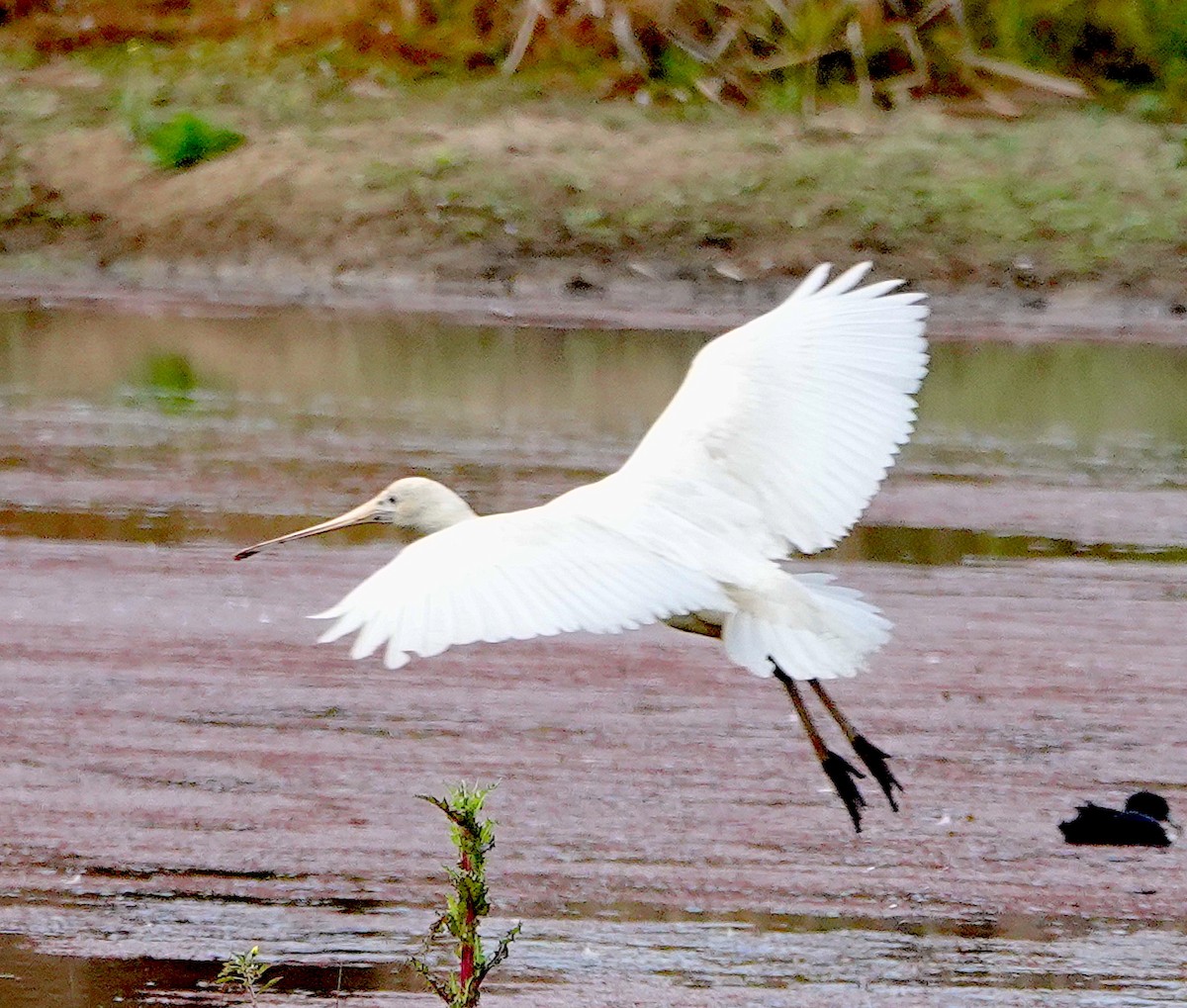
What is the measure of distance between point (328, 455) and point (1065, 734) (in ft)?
18.9

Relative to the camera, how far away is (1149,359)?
17.6 metres

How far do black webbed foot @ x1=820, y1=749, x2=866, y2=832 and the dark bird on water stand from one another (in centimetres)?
53

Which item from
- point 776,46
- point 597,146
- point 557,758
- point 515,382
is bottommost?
point 515,382

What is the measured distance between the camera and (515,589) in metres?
5.58

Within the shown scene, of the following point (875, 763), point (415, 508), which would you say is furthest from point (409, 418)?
point (875, 763)

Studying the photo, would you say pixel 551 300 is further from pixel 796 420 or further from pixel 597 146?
pixel 796 420

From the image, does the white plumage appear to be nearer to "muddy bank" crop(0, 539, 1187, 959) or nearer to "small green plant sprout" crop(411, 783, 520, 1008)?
"muddy bank" crop(0, 539, 1187, 959)

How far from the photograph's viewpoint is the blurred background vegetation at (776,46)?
22.0 metres

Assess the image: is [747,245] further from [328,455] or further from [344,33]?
[328,455]

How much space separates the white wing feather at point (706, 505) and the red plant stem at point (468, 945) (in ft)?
3.20

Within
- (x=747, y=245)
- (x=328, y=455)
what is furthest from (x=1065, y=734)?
(x=747, y=245)

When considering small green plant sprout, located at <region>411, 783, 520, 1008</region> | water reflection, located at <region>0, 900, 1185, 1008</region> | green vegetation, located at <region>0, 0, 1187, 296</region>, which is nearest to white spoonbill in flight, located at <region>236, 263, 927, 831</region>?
water reflection, located at <region>0, 900, 1185, 1008</region>

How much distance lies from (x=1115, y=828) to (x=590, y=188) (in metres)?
13.6

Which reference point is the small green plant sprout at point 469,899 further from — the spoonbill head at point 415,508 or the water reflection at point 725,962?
the spoonbill head at point 415,508
